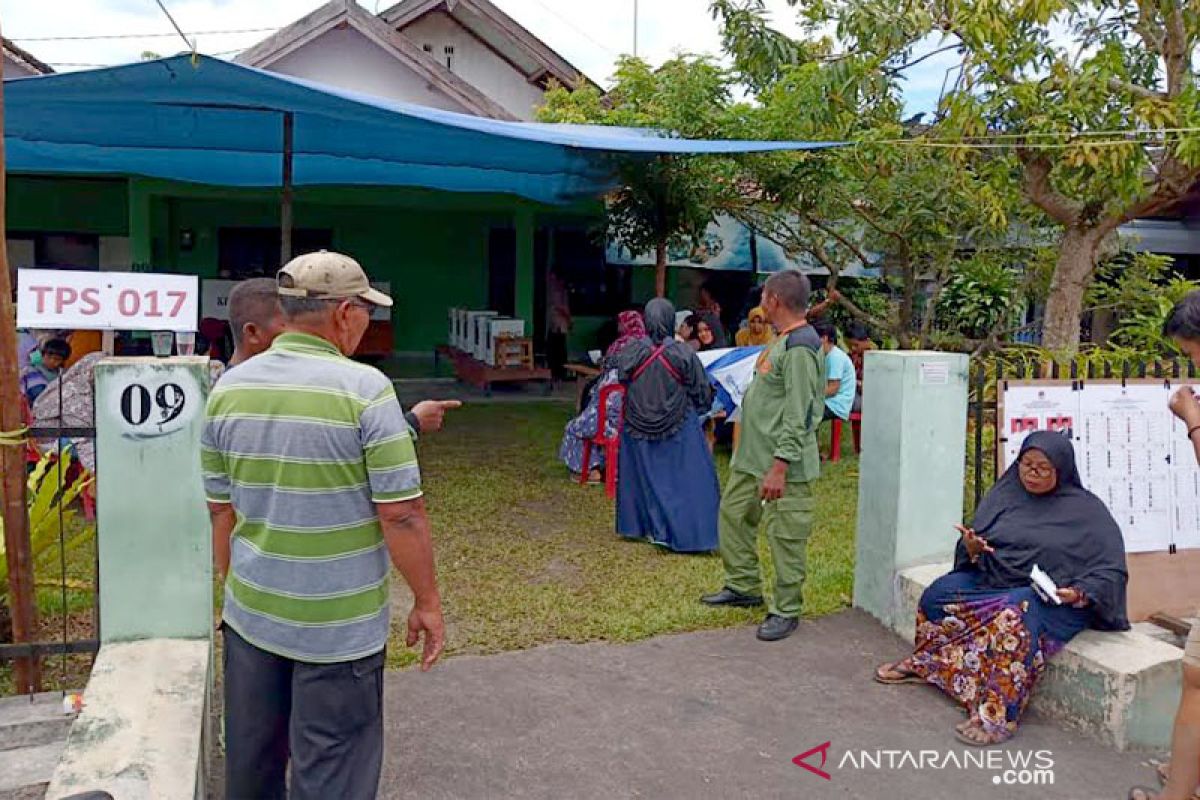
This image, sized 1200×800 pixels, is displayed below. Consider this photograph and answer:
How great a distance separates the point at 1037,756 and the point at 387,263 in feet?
36.3

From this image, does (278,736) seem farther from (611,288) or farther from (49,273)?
(611,288)

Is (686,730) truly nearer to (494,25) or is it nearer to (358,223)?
(358,223)

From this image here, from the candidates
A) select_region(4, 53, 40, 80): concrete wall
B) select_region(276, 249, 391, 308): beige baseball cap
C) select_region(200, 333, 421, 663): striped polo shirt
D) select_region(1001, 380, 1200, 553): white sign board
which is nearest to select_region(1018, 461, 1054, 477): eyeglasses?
select_region(1001, 380, 1200, 553): white sign board

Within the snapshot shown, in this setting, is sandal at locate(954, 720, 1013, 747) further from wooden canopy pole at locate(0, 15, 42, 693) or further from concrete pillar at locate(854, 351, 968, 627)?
wooden canopy pole at locate(0, 15, 42, 693)

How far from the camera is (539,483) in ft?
25.4

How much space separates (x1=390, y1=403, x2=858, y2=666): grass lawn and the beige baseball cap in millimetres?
2249

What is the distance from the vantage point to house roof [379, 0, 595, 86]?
16.1 m

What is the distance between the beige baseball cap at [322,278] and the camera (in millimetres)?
2398

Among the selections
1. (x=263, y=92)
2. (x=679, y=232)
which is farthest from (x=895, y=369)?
(x=679, y=232)

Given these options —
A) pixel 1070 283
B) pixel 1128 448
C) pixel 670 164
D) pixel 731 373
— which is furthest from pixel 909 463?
pixel 670 164

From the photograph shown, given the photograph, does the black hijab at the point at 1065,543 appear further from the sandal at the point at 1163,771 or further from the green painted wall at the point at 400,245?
the green painted wall at the point at 400,245

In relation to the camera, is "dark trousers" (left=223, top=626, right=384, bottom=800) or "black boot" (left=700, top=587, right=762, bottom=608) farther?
"black boot" (left=700, top=587, right=762, bottom=608)

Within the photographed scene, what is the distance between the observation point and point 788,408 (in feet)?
14.8

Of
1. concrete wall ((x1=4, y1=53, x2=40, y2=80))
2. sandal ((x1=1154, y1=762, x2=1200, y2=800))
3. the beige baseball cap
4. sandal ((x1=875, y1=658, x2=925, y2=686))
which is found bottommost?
sandal ((x1=1154, y1=762, x2=1200, y2=800))
